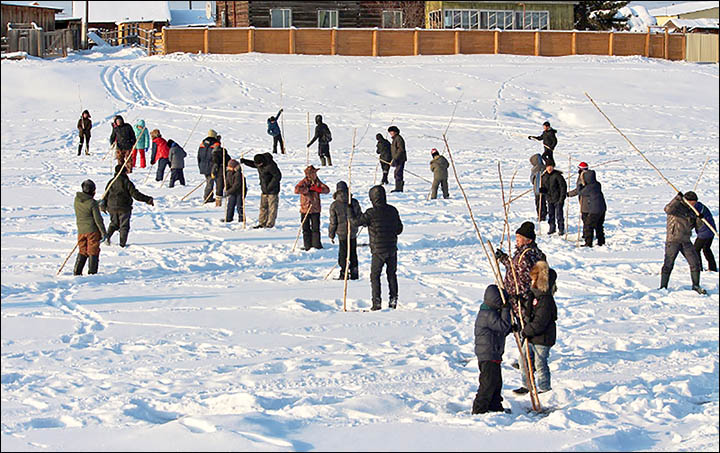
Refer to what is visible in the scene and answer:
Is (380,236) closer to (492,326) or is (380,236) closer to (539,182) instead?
(492,326)

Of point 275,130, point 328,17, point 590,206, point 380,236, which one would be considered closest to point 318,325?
point 380,236

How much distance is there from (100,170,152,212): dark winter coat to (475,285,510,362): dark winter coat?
22.5ft

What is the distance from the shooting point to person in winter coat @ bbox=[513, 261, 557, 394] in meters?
7.43

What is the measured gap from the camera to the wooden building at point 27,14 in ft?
151

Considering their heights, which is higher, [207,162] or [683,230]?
[207,162]

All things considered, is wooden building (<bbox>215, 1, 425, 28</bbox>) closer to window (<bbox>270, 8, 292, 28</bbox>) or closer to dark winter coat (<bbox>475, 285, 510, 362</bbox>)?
window (<bbox>270, 8, 292, 28</bbox>)

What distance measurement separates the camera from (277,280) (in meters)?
11.7

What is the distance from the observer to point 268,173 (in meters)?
14.2

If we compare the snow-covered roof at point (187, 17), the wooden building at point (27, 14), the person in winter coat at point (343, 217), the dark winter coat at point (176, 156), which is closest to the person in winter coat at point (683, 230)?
the person in winter coat at point (343, 217)

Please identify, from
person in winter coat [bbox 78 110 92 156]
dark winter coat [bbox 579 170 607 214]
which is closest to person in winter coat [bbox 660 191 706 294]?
dark winter coat [bbox 579 170 607 214]

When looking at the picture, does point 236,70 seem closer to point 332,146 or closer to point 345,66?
point 345,66

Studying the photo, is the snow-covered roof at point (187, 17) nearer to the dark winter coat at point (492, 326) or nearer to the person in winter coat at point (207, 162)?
the person in winter coat at point (207, 162)

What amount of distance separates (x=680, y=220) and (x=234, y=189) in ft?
22.3

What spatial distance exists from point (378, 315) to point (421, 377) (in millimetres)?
2177
